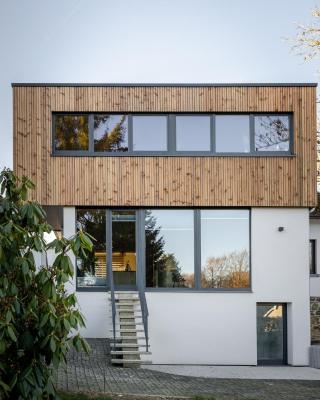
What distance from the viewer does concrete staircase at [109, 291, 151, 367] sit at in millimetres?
13846

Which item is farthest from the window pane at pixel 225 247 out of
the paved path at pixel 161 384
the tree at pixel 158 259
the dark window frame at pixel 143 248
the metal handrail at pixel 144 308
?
the paved path at pixel 161 384

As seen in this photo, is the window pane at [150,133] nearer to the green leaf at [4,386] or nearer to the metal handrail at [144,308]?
the metal handrail at [144,308]

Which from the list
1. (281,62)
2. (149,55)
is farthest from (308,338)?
(149,55)

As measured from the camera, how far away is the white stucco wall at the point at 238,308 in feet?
52.9

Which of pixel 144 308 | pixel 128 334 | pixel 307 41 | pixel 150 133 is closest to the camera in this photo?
pixel 307 41

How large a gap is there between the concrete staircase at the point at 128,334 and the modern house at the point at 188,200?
15 centimetres

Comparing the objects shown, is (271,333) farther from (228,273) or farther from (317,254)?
(317,254)

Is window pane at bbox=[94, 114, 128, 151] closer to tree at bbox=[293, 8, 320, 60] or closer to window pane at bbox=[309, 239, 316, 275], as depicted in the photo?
tree at bbox=[293, 8, 320, 60]

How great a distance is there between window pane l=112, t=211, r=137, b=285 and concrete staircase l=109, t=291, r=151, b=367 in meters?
0.56

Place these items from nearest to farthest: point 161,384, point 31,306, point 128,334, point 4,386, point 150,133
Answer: point 4,386, point 31,306, point 161,384, point 128,334, point 150,133

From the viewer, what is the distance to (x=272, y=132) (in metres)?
16.7

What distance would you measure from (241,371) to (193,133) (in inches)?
238

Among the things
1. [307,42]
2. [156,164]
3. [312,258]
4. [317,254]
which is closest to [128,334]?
[156,164]

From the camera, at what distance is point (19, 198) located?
25.7 ft
